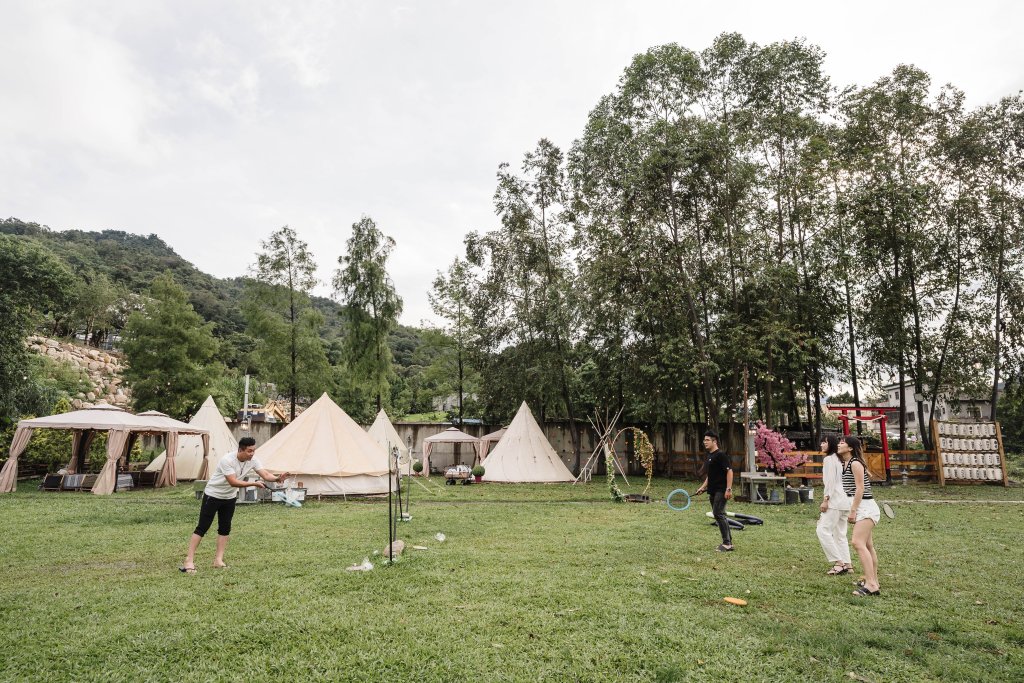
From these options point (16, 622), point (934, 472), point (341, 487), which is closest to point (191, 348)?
point (341, 487)

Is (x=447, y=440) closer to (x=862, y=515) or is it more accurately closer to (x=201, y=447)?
(x=201, y=447)

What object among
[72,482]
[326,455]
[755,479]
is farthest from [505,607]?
[72,482]

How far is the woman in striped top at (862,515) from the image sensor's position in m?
5.74

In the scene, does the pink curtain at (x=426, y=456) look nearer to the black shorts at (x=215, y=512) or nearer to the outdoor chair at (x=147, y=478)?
the outdoor chair at (x=147, y=478)

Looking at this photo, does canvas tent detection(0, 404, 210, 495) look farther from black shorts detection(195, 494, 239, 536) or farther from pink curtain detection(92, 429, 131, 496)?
black shorts detection(195, 494, 239, 536)

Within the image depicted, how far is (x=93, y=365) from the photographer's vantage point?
5238cm

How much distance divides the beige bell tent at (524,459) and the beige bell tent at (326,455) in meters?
5.73

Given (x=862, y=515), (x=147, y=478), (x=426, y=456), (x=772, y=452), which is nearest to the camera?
(x=862, y=515)

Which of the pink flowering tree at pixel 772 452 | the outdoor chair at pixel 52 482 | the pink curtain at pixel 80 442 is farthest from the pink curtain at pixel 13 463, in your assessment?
the pink flowering tree at pixel 772 452

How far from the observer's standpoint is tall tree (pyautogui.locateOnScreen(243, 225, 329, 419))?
85.0 ft

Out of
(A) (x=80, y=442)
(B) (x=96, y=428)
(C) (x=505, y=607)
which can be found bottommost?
(C) (x=505, y=607)

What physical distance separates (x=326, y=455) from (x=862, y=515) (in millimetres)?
12849

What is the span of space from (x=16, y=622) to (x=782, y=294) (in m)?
19.5

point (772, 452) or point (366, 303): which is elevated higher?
point (366, 303)
